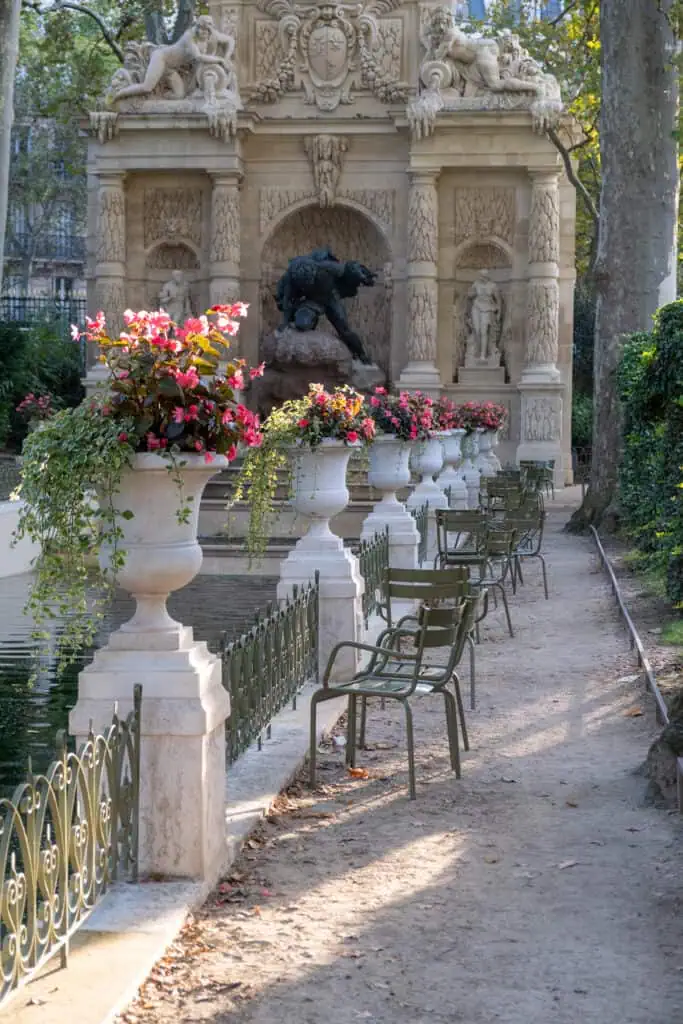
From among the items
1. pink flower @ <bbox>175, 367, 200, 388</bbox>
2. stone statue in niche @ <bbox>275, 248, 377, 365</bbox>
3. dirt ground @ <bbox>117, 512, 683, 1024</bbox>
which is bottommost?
dirt ground @ <bbox>117, 512, 683, 1024</bbox>

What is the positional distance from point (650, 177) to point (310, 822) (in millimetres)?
15458

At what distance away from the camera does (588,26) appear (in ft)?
95.6

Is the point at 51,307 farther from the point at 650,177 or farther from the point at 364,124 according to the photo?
the point at 650,177

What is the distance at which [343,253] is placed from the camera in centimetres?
3338

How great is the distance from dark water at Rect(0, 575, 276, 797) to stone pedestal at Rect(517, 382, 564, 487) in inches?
543

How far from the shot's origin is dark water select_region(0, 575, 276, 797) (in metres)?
8.71

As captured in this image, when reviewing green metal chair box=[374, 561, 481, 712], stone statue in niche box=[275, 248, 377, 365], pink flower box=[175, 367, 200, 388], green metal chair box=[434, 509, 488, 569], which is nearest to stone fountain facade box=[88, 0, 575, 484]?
stone statue in niche box=[275, 248, 377, 365]

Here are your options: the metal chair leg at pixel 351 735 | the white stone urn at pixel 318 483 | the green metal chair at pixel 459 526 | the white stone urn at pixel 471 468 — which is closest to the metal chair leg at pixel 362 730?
the metal chair leg at pixel 351 735

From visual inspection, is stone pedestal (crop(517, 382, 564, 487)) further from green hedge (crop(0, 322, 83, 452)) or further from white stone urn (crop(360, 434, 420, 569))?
white stone urn (crop(360, 434, 420, 569))

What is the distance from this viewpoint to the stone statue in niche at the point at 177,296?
32250 millimetres

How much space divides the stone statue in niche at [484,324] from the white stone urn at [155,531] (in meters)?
26.3

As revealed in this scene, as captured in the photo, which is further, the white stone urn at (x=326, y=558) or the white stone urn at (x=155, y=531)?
the white stone urn at (x=326, y=558)

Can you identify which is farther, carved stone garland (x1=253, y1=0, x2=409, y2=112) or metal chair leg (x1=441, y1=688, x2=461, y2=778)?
carved stone garland (x1=253, y1=0, x2=409, y2=112)

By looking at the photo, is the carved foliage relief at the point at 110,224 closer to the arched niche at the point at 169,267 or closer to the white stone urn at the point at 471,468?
the arched niche at the point at 169,267
